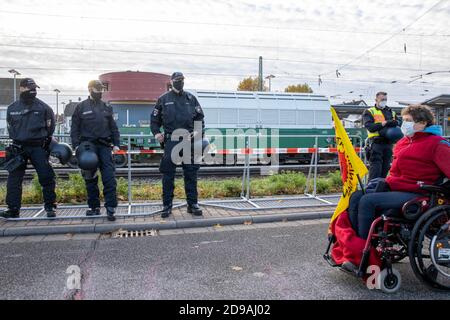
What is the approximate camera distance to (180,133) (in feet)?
21.7

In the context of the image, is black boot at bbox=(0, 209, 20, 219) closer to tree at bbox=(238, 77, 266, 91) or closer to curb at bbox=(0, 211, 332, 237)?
curb at bbox=(0, 211, 332, 237)

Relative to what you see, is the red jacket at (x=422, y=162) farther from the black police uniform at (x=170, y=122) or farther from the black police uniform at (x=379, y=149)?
the black police uniform at (x=379, y=149)

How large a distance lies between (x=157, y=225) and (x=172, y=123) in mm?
1555

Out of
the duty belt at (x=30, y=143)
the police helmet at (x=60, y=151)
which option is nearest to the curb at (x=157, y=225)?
the police helmet at (x=60, y=151)

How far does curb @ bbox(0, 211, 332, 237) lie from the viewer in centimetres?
583

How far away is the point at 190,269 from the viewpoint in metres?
4.43

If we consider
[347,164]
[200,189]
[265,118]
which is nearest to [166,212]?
[200,189]

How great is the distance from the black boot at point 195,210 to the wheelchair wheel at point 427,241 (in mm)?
3517

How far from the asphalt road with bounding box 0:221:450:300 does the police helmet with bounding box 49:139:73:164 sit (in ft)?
4.83

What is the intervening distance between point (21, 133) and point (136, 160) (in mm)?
9560

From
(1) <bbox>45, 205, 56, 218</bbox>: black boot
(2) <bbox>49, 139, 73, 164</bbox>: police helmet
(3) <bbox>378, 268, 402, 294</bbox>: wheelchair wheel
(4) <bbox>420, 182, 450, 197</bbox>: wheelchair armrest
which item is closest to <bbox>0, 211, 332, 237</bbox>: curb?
(1) <bbox>45, 205, 56, 218</bbox>: black boot

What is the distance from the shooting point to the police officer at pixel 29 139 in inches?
244
